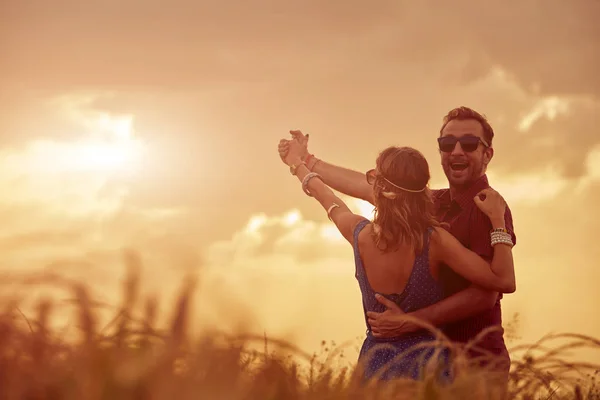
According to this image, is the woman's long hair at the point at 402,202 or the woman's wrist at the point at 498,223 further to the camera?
the woman's wrist at the point at 498,223

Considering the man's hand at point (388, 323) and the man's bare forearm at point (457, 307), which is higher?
the man's bare forearm at point (457, 307)

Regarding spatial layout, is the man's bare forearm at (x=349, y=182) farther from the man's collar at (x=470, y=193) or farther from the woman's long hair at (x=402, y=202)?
the woman's long hair at (x=402, y=202)

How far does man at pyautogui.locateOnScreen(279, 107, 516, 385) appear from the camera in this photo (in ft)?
18.1

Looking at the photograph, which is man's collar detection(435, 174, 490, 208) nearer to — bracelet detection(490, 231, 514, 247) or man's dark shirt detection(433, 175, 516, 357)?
man's dark shirt detection(433, 175, 516, 357)

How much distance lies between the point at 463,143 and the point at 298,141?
2087 millimetres

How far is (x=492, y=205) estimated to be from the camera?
5.80 m

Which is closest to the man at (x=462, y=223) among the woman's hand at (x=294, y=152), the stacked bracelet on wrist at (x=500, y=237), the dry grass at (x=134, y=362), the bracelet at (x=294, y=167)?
the stacked bracelet on wrist at (x=500, y=237)

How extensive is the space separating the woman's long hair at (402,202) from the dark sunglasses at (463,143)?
3.37 ft

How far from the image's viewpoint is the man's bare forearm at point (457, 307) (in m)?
5.51

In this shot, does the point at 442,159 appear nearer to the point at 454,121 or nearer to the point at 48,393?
the point at 454,121

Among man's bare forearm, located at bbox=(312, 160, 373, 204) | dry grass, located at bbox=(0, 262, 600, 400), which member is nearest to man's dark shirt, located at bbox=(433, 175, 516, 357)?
man's bare forearm, located at bbox=(312, 160, 373, 204)

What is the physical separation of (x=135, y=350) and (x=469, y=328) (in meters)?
4.62

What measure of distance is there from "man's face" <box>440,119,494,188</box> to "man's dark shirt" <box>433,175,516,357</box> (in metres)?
0.33

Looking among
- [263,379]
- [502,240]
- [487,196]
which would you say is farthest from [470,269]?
[263,379]
